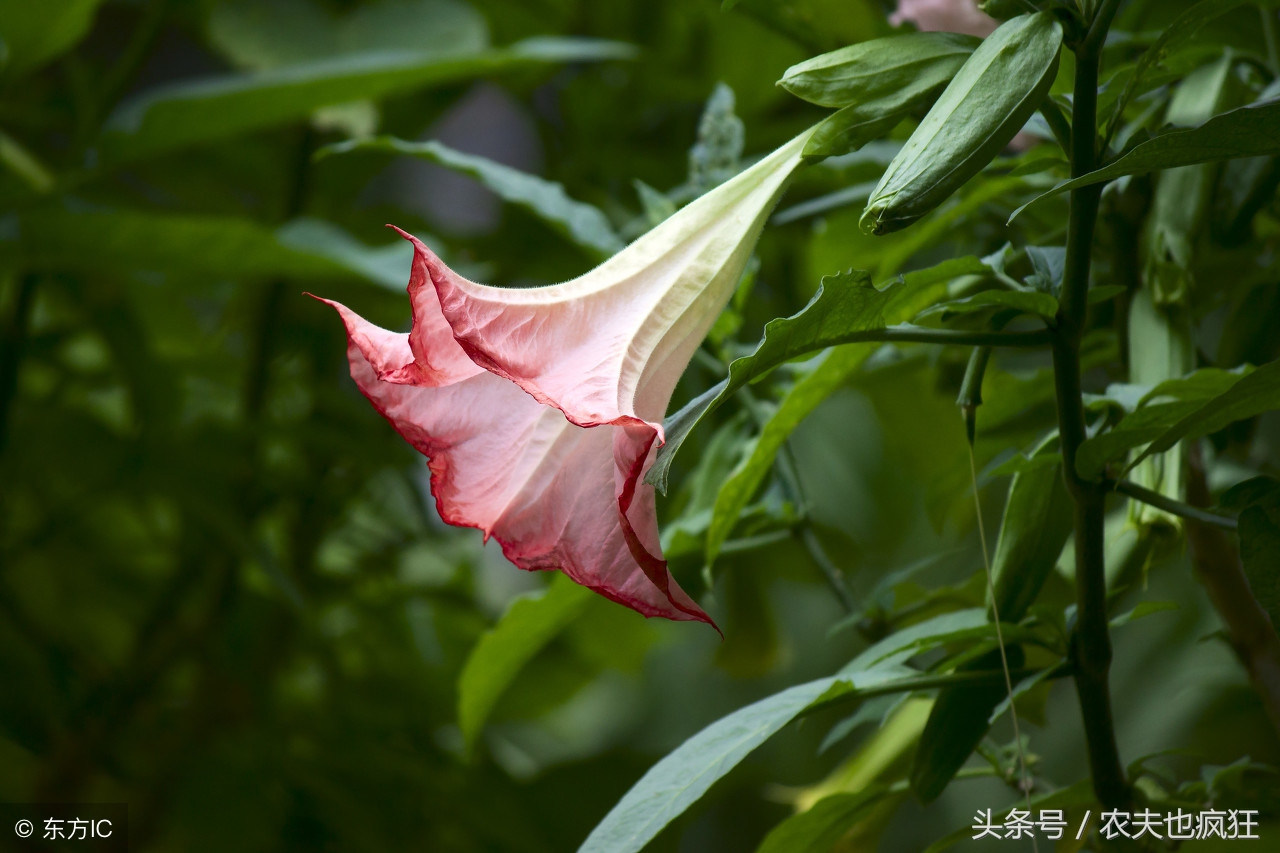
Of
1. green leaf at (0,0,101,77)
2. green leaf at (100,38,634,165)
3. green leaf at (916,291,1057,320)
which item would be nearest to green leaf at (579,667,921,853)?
green leaf at (916,291,1057,320)

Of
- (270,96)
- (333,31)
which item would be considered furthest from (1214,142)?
(333,31)

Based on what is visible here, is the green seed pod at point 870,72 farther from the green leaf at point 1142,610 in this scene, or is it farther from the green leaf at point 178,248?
the green leaf at point 178,248

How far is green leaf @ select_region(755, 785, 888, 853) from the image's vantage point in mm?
324

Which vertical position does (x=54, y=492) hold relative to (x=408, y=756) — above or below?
above

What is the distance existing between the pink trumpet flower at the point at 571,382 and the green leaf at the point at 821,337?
0.02m

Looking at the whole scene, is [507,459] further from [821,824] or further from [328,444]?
[328,444]

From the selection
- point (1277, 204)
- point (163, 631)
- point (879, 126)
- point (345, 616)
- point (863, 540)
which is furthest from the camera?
point (345, 616)

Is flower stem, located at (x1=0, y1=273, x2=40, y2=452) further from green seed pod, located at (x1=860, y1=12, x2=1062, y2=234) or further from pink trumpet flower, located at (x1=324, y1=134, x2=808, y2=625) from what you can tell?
green seed pod, located at (x1=860, y1=12, x2=1062, y2=234)

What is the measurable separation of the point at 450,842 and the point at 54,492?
1.24 feet

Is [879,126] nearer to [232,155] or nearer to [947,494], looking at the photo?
[947,494]

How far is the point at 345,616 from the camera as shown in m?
1.00

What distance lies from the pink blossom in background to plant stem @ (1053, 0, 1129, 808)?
0.12 meters

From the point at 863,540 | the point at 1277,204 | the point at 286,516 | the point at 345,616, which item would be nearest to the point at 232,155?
the point at 286,516

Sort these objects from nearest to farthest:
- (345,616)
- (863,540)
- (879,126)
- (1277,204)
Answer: (879,126) → (1277,204) → (863,540) → (345,616)
